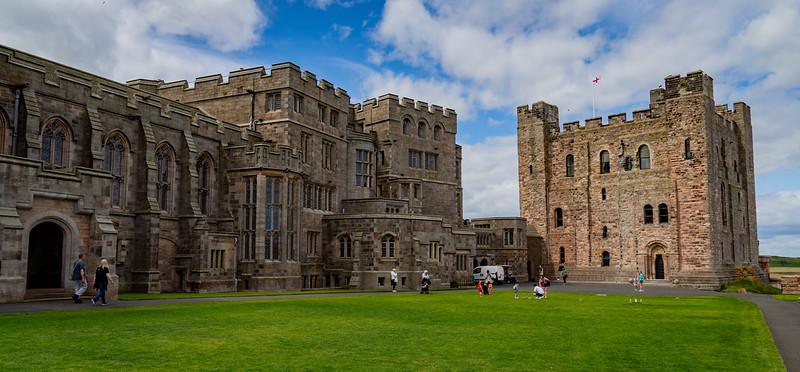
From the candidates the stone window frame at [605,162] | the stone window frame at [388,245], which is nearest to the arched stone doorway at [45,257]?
the stone window frame at [388,245]

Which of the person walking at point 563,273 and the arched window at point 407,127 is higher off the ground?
the arched window at point 407,127

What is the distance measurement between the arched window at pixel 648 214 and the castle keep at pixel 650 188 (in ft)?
0.30

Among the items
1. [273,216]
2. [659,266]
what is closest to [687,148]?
[659,266]

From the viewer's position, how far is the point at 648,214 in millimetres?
60625

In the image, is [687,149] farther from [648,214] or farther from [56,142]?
[56,142]

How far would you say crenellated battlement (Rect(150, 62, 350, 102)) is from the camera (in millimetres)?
42750

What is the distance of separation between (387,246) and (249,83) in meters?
14.2

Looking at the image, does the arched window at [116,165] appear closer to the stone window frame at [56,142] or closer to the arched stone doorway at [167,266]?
the stone window frame at [56,142]

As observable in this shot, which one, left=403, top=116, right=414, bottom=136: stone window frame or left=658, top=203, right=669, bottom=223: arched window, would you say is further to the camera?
left=658, top=203, right=669, bottom=223: arched window

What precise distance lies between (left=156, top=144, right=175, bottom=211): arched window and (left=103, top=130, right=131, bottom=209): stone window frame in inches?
85.5

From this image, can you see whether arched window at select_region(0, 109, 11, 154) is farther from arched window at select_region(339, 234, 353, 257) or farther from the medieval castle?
arched window at select_region(339, 234, 353, 257)

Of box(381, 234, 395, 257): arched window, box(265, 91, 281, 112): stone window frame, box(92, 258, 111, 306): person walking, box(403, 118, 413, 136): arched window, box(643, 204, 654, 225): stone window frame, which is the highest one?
box(403, 118, 413, 136): arched window

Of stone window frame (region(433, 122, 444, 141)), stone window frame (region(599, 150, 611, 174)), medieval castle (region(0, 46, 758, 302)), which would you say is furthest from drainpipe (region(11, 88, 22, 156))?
stone window frame (region(599, 150, 611, 174))

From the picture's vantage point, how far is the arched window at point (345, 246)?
44406 mm
